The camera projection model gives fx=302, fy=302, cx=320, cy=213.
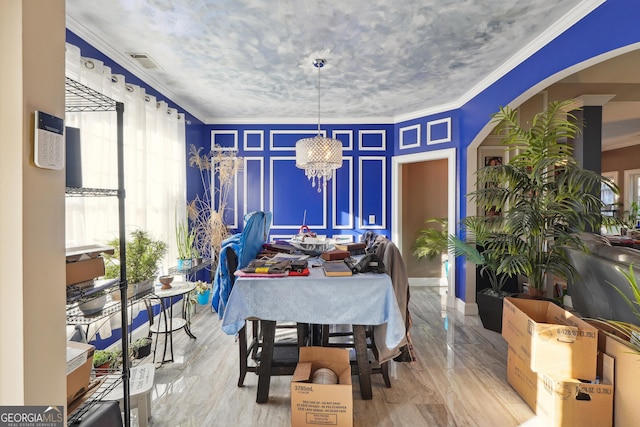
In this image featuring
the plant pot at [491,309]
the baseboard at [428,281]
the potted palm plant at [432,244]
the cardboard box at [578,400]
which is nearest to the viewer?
the cardboard box at [578,400]

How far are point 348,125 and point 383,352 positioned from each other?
364 centimetres

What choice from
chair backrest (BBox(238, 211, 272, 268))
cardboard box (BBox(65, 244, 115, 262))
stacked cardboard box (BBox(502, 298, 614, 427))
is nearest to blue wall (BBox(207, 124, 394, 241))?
chair backrest (BBox(238, 211, 272, 268))

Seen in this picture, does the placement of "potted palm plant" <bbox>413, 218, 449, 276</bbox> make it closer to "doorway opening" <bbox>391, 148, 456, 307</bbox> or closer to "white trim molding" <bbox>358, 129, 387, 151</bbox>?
"doorway opening" <bbox>391, 148, 456, 307</bbox>

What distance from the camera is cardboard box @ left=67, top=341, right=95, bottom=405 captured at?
3.76 feet

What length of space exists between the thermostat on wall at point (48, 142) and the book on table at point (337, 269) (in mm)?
1337

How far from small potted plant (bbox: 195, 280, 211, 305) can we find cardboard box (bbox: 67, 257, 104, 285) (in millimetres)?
2577

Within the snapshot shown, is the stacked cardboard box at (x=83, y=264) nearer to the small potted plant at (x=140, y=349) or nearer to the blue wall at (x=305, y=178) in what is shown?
the small potted plant at (x=140, y=349)

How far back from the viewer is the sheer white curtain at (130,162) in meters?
2.26

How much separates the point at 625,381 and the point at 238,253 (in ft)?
7.71

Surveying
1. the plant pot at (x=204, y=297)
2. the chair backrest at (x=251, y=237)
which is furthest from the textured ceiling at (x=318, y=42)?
the plant pot at (x=204, y=297)

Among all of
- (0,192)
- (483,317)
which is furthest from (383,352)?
(0,192)

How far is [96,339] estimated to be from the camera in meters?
2.45

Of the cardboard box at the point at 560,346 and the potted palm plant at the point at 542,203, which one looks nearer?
the cardboard box at the point at 560,346

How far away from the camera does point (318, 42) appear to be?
8.34 feet
